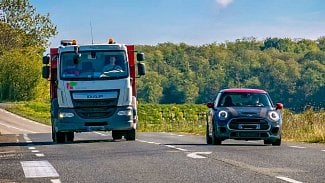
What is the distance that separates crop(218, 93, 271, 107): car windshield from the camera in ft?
78.5

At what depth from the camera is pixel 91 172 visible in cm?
1398

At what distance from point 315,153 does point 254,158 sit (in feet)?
7.02

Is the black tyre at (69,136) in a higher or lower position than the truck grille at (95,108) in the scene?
lower

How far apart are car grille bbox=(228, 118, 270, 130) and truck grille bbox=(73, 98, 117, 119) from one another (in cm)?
405

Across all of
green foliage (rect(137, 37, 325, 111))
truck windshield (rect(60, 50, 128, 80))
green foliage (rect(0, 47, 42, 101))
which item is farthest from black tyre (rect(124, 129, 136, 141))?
green foliage (rect(137, 37, 325, 111))

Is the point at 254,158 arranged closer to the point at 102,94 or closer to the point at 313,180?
the point at 313,180

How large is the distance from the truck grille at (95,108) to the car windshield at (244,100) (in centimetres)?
335

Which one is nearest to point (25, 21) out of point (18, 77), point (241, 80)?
point (18, 77)

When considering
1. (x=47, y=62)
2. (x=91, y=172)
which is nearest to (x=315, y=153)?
(x=91, y=172)

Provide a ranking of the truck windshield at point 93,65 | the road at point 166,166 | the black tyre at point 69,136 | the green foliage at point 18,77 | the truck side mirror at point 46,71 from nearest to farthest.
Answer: the road at point 166,166 < the truck windshield at point 93,65 < the truck side mirror at point 46,71 < the black tyre at point 69,136 < the green foliage at point 18,77

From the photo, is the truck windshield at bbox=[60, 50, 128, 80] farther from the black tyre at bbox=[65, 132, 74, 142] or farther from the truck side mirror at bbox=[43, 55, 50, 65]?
the black tyre at bbox=[65, 132, 74, 142]

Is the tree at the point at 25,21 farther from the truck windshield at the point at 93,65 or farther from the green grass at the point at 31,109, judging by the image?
the truck windshield at the point at 93,65

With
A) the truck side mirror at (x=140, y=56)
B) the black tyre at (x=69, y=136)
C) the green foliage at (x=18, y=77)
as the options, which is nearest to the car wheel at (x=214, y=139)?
the truck side mirror at (x=140, y=56)

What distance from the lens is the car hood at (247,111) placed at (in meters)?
23.0
